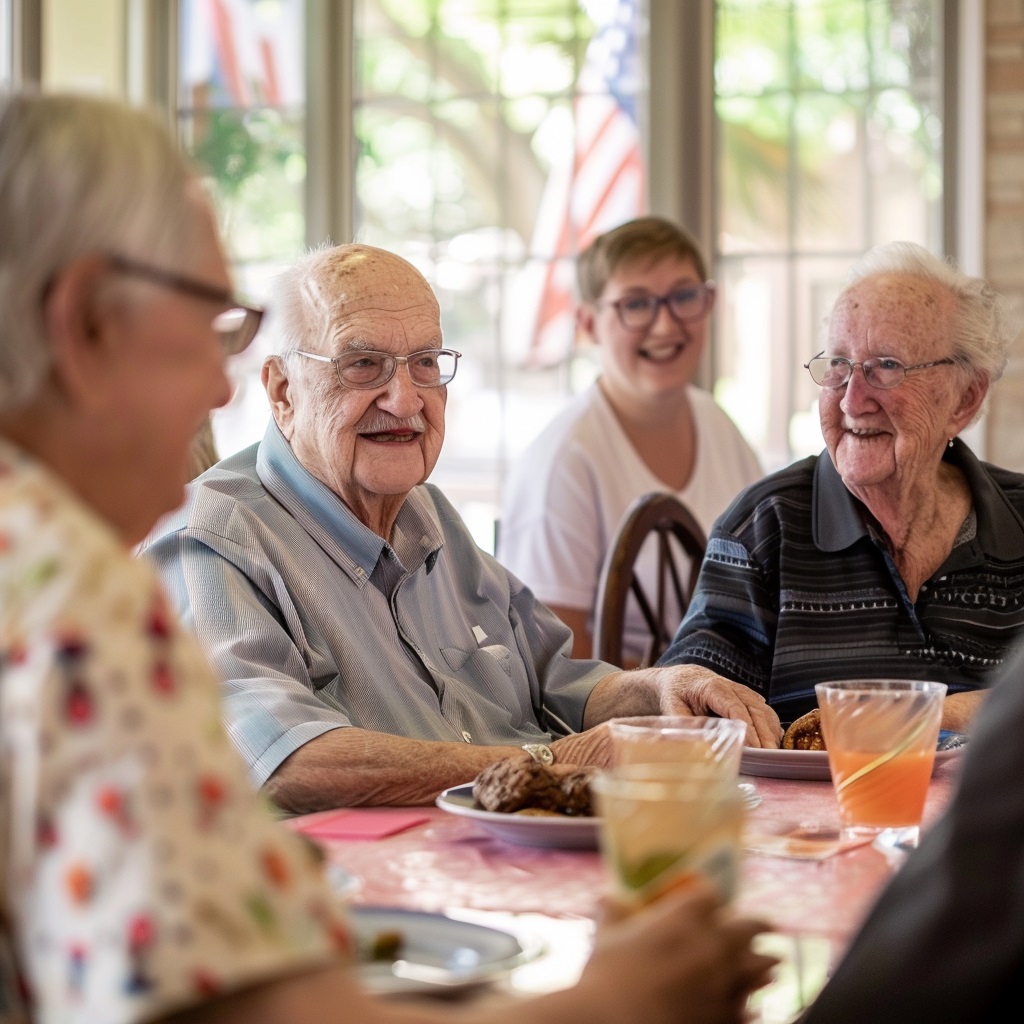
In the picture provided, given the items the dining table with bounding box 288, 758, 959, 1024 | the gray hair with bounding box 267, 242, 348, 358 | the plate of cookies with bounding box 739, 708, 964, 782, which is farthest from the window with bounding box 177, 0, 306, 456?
the dining table with bounding box 288, 758, 959, 1024

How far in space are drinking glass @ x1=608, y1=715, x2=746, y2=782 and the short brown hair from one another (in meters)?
2.47

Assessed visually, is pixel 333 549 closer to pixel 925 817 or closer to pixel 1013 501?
pixel 925 817

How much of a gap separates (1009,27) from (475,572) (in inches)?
123

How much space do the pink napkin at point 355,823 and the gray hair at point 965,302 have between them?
48.1 inches

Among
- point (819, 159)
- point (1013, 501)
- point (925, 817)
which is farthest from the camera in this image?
point (819, 159)

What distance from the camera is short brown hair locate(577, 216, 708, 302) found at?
3.62 meters

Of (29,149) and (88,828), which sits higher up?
(29,149)

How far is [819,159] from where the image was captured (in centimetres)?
461

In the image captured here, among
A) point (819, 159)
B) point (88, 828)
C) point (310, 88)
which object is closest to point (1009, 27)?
point (819, 159)

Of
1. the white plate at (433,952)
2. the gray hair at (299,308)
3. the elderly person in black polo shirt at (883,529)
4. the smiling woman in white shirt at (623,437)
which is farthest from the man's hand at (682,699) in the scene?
the smiling woman in white shirt at (623,437)

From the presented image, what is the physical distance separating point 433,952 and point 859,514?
53.6 inches

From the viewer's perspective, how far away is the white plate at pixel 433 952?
91 cm

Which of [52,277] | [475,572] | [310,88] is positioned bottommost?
[475,572]

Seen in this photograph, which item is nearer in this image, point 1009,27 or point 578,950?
point 578,950
